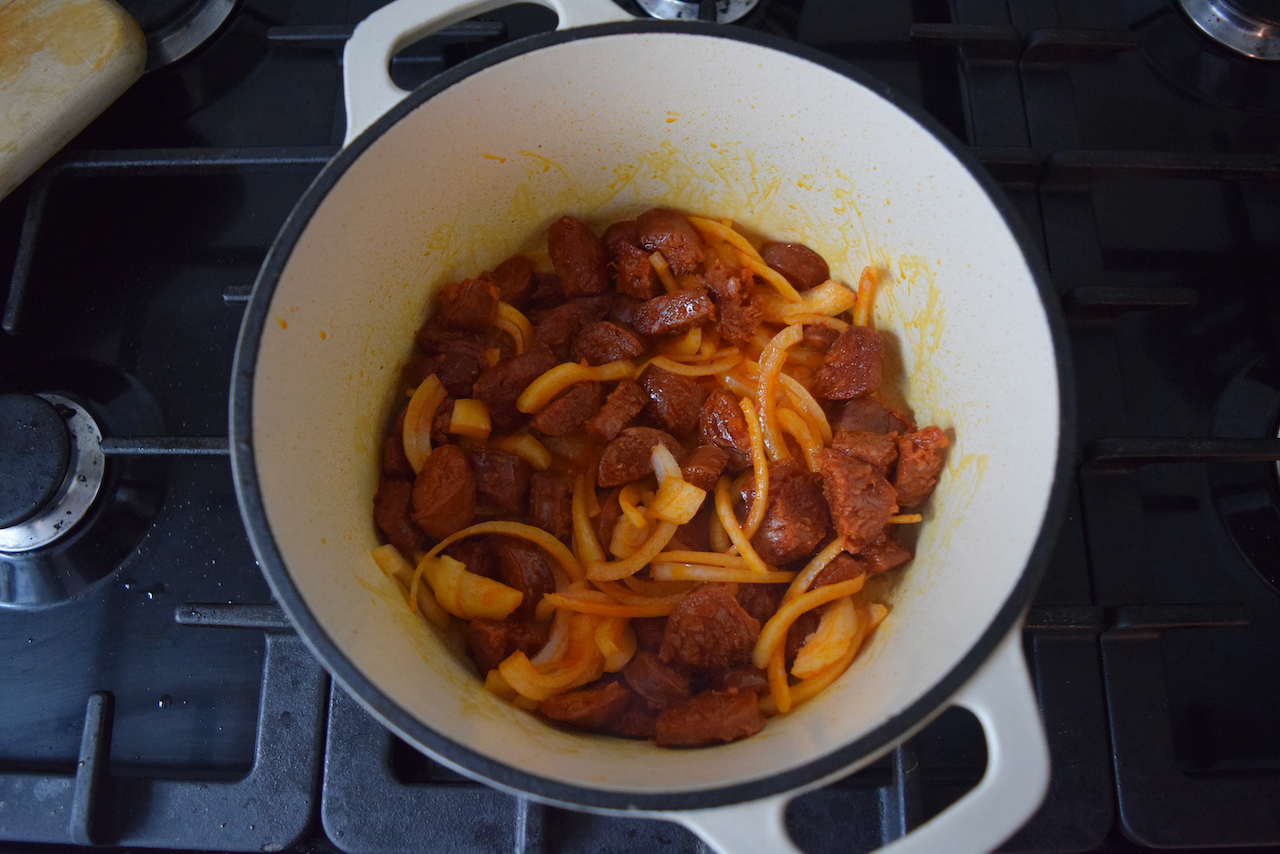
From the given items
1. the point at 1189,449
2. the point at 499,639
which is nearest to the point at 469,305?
the point at 499,639

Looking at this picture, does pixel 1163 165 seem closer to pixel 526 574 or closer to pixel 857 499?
pixel 857 499

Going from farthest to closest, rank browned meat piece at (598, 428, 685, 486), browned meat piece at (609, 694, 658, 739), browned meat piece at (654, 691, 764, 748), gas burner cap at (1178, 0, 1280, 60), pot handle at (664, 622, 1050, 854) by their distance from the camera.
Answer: gas burner cap at (1178, 0, 1280, 60)
browned meat piece at (598, 428, 685, 486)
browned meat piece at (609, 694, 658, 739)
browned meat piece at (654, 691, 764, 748)
pot handle at (664, 622, 1050, 854)

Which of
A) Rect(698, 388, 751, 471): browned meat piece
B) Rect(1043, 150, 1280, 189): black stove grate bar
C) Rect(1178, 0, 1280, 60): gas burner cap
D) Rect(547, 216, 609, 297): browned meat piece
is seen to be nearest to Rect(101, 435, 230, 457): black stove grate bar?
Rect(547, 216, 609, 297): browned meat piece

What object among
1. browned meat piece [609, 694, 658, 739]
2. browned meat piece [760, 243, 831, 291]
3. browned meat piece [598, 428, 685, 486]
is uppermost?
browned meat piece [760, 243, 831, 291]

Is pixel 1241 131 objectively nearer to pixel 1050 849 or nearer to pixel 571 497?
pixel 1050 849

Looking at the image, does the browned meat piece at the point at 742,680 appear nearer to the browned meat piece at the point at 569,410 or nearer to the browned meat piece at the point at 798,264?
the browned meat piece at the point at 569,410

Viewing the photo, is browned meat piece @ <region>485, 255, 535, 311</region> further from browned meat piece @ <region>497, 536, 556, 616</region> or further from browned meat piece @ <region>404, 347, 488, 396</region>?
browned meat piece @ <region>497, 536, 556, 616</region>
